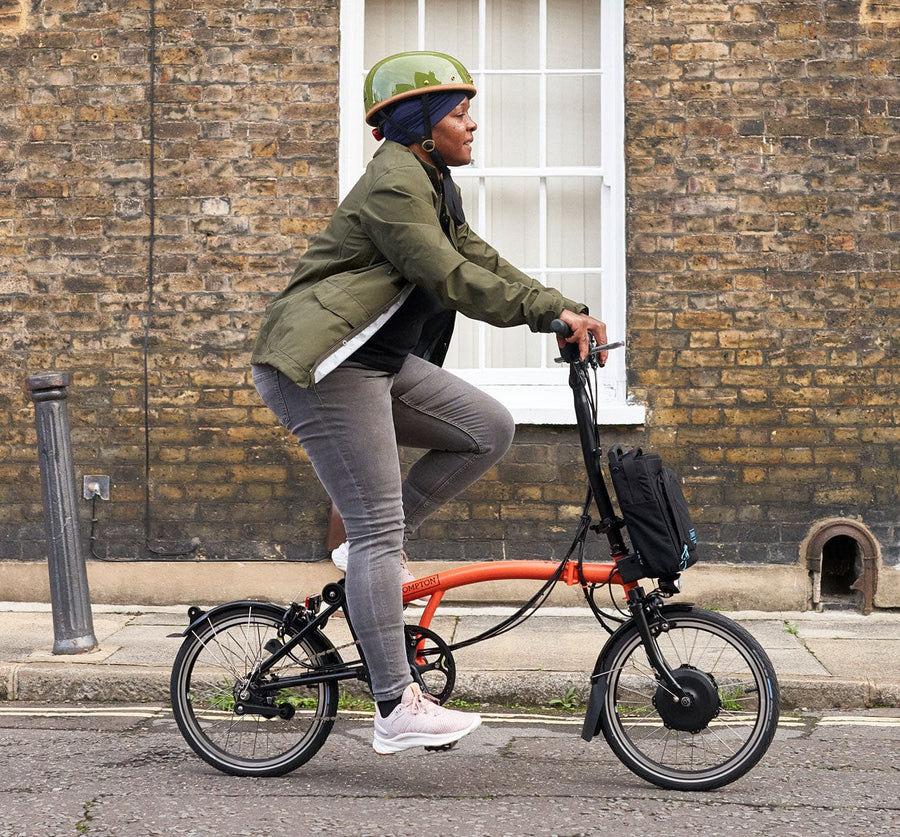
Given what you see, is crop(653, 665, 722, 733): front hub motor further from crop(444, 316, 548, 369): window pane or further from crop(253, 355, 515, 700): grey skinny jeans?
crop(444, 316, 548, 369): window pane

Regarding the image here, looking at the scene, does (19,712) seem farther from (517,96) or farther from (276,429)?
(517,96)

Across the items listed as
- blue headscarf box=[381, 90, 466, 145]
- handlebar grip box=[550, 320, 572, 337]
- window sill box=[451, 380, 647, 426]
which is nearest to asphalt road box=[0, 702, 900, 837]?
handlebar grip box=[550, 320, 572, 337]

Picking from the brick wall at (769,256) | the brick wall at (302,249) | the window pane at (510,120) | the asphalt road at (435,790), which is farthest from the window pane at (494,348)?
the asphalt road at (435,790)

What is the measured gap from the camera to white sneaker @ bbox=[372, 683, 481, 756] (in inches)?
145

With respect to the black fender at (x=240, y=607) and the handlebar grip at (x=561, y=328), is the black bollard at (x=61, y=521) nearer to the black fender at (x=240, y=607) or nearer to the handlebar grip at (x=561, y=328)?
the black fender at (x=240, y=607)

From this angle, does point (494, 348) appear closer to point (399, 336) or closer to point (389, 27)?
point (389, 27)

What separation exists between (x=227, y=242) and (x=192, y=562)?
72.7 inches

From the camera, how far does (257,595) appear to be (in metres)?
7.10

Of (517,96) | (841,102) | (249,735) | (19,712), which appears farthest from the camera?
(517,96)

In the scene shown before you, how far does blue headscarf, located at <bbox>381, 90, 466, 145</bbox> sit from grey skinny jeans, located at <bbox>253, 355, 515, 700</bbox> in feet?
2.37

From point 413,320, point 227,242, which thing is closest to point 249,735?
point 413,320

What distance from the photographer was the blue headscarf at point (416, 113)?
3748mm

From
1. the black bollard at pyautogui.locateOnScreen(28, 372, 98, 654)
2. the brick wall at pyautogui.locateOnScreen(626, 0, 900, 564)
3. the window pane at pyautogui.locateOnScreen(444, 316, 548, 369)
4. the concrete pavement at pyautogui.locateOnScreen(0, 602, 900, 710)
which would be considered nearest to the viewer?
the concrete pavement at pyautogui.locateOnScreen(0, 602, 900, 710)

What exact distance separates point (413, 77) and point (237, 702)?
6.75ft
